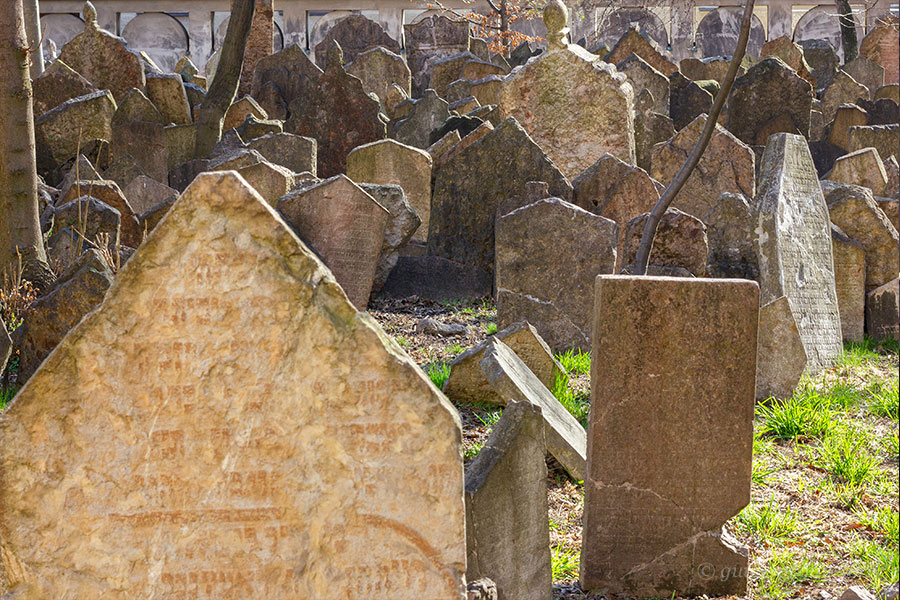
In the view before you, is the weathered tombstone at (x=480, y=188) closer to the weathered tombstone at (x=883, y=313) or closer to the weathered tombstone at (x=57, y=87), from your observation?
the weathered tombstone at (x=883, y=313)

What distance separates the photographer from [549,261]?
6.23m

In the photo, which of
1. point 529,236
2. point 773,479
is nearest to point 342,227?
point 529,236

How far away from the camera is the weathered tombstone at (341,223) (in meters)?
6.57

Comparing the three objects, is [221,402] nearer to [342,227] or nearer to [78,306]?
[78,306]

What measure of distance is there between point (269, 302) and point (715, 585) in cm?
214

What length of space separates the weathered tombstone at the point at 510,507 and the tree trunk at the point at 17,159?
4.47 m

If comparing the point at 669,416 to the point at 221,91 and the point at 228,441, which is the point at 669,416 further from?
the point at 221,91

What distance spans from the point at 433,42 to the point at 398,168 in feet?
38.3

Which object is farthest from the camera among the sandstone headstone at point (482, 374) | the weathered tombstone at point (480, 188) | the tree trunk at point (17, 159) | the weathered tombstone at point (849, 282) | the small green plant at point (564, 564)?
the weathered tombstone at point (480, 188)

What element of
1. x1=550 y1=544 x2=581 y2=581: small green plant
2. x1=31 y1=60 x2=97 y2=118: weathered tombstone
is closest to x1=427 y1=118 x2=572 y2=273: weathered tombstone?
x1=550 y1=544 x2=581 y2=581: small green plant

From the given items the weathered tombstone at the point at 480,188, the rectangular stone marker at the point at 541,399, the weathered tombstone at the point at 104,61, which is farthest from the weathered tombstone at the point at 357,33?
the rectangular stone marker at the point at 541,399

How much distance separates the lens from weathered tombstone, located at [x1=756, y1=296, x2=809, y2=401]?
17.9 feet

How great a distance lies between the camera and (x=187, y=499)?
2.22 metres

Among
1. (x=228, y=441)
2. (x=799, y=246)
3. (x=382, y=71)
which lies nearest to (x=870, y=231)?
(x=799, y=246)
